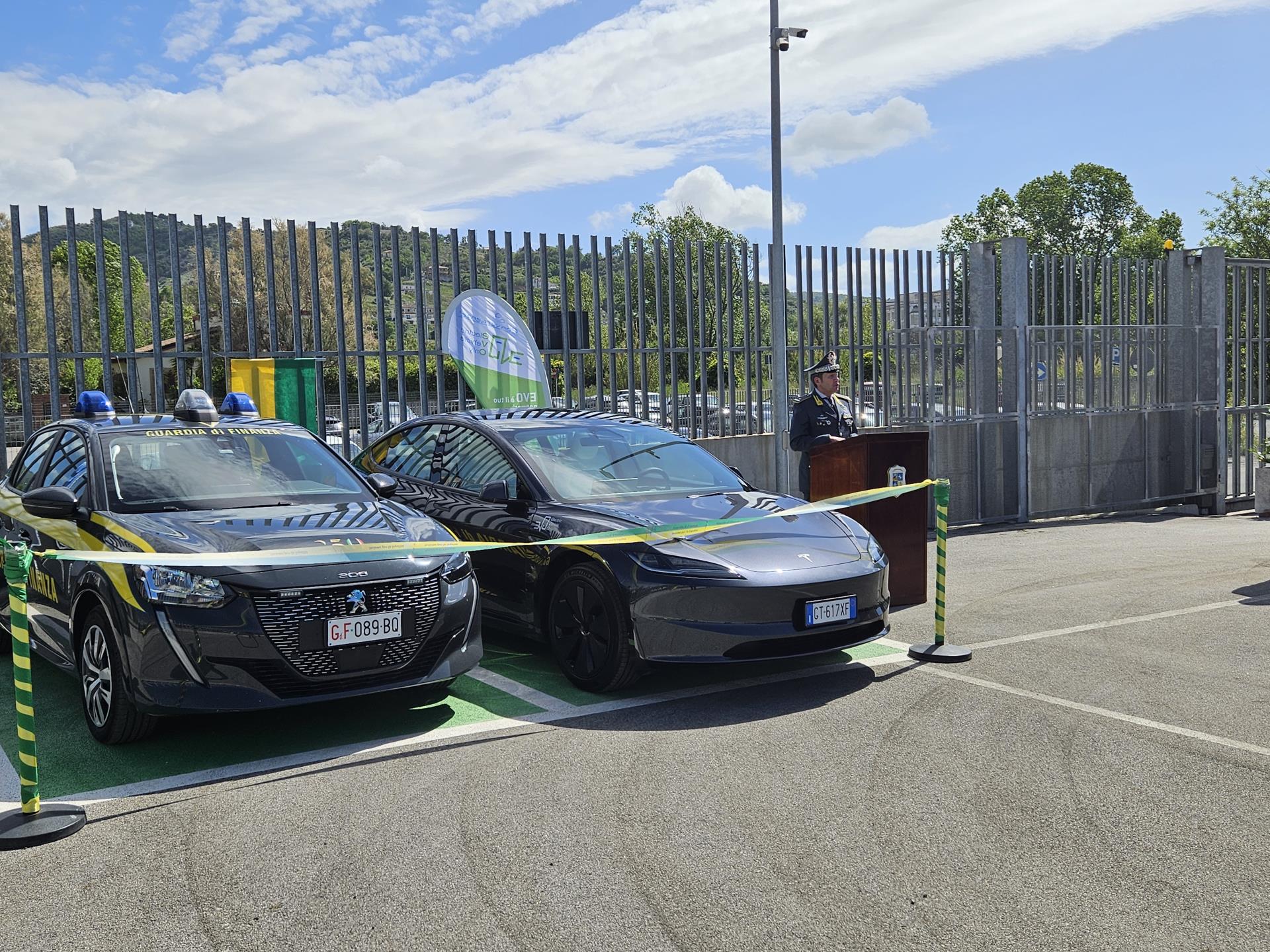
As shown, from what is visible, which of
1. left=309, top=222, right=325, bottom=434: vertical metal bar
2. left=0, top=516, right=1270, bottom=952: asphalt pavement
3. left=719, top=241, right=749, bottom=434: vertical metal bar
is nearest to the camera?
left=0, top=516, right=1270, bottom=952: asphalt pavement

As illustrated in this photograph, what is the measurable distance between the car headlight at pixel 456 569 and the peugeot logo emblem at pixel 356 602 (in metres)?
0.49

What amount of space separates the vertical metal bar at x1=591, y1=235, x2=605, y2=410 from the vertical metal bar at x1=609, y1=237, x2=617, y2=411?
8 cm

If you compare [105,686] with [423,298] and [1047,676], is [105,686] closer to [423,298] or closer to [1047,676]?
[1047,676]

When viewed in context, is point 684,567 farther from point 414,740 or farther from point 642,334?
point 642,334

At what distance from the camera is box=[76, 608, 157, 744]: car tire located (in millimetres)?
5465

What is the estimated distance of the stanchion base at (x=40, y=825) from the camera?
4.45m

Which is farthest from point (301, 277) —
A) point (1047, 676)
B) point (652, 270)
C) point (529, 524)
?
point (1047, 676)

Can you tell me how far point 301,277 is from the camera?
39.7ft

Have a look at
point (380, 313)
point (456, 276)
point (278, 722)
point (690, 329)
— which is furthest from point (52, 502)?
point (690, 329)

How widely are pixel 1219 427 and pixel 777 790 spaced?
15.3m

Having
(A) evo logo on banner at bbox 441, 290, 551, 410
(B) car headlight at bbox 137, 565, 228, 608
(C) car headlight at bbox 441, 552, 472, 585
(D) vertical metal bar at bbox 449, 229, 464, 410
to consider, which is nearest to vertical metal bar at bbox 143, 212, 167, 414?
(A) evo logo on banner at bbox 441, 290, 551, 410

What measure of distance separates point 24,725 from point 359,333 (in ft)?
25.2

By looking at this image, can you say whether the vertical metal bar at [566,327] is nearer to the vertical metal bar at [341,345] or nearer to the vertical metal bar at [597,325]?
the vertical metal bar at [597,325]

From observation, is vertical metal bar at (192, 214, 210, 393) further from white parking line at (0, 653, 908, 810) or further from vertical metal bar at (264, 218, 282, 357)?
white parking line at (0, 653, 908, 810)
